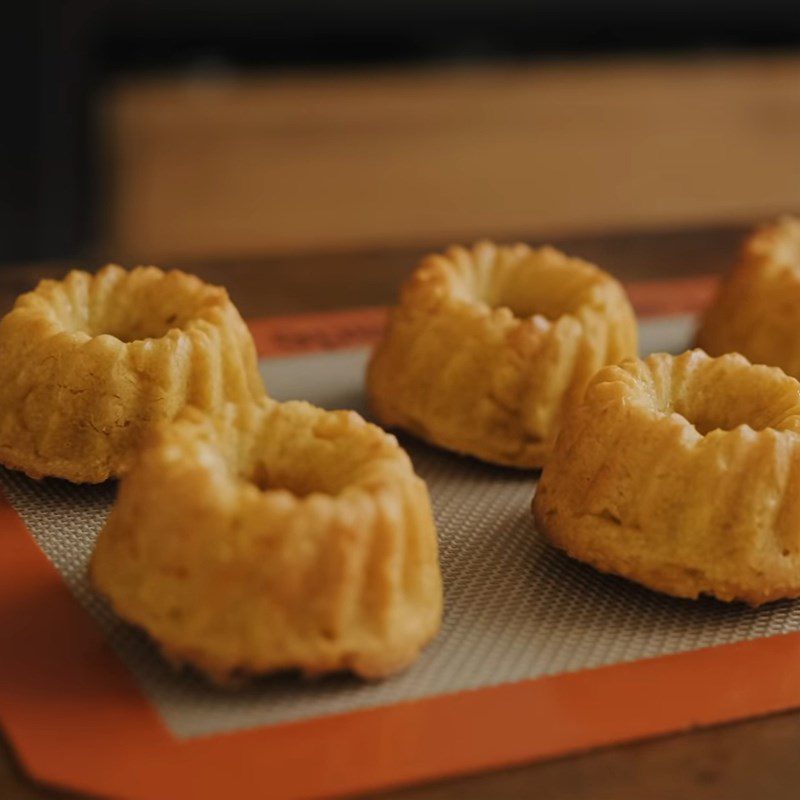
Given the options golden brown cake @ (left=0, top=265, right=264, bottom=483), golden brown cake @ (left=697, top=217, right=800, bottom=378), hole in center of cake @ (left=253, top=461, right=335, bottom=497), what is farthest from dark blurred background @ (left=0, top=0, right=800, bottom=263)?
hole in center of cake @ (left=253, top=461, right=335, bottom=497)

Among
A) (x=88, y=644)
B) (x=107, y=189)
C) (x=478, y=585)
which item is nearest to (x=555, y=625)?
(x=478, y=585)

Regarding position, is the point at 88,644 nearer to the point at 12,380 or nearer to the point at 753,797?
the point at 12,380

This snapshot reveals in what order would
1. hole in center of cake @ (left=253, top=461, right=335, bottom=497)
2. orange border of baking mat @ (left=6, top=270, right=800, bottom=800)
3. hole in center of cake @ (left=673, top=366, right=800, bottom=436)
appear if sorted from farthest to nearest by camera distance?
1. hole in center of cake @ (left=673, top=366, right=800, bottom=436)
2. hole in center of cake @ (left=253, top=461, right=335, bottom=497)
3. orange border of baking mat @ (left=6, top=270, right=800, bottom=800)

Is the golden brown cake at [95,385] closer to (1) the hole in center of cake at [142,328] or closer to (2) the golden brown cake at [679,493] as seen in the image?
(1) the hole in center of cake at [142,328]

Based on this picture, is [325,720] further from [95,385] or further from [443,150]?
[443,150]

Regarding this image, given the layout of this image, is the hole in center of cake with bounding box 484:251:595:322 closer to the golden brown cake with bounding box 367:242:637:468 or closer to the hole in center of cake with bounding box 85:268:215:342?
the golden brown cake with bounding box 367:242:637:468

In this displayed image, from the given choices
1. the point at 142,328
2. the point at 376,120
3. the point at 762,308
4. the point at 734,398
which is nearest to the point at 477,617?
the point at 734,398
